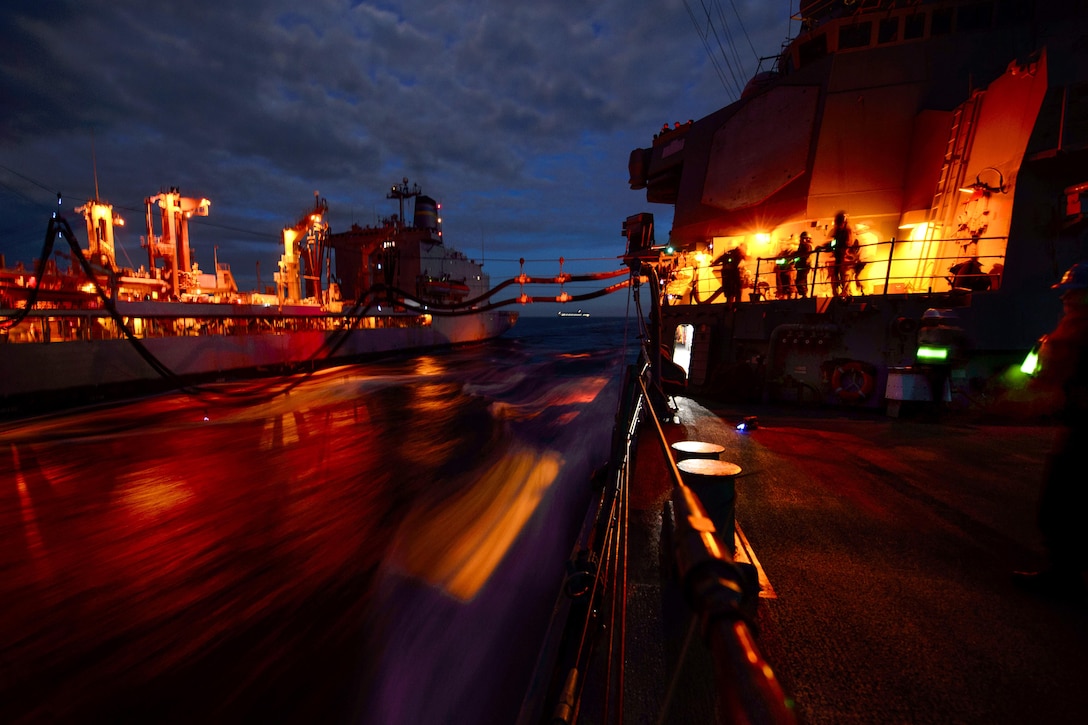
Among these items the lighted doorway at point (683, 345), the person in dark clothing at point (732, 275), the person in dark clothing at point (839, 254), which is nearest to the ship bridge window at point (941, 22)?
the person in dark clothing at point (839, 254)

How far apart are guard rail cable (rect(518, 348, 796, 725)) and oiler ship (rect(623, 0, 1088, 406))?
11.5 ft

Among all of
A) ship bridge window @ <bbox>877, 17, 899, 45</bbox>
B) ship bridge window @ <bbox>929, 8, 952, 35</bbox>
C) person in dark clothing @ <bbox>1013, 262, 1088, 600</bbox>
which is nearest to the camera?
person in dark clothing @ <bbox>1013, 262, 1088, 600</bbox>

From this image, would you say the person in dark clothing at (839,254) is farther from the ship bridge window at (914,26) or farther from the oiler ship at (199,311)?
the oiler ship at (199,311)

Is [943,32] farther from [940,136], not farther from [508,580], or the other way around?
[508,580]

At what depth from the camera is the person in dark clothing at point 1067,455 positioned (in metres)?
2.76

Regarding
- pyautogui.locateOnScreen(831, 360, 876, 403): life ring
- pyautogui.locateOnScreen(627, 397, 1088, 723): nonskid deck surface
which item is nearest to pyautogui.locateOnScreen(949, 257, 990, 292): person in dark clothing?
pyautogui.locateOnScreen(831, 360, 876, 403): life ring

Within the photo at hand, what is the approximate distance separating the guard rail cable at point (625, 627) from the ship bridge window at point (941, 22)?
13.6 meters

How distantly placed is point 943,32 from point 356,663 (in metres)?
17.7

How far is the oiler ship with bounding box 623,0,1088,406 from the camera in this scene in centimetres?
809

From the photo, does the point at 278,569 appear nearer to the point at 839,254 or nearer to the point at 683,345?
the point at 683,345

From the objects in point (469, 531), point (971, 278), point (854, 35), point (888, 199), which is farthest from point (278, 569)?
point (854, 35)

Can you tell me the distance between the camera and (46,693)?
11.1 ft

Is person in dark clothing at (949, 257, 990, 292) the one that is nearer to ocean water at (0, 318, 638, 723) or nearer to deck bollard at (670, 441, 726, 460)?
ocean water at (0, 318, 638, 723)

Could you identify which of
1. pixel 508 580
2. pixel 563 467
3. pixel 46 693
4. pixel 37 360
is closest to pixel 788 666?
pixel 508 580
